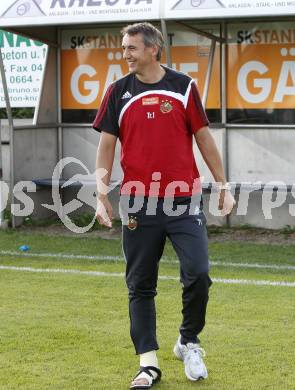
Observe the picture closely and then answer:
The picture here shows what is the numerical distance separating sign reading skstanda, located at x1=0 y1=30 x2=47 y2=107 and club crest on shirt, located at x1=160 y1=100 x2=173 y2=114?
890 cm

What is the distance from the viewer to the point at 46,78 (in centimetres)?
1405

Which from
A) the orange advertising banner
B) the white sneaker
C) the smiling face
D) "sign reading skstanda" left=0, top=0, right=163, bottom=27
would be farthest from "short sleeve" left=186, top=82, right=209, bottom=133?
the orange advertising banner

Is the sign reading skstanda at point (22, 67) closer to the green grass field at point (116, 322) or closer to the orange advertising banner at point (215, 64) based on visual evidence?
the orange advertising banner at point (215, 64)

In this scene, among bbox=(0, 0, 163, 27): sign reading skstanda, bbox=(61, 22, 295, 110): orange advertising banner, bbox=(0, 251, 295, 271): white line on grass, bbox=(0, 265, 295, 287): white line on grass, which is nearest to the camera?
bbox=(0, 265, 295, 287): white line on grass

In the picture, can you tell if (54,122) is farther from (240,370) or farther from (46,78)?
(240,370)

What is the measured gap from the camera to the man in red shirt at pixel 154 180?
5.83m

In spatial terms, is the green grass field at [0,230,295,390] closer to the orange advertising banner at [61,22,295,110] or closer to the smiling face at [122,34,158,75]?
the smiling face at [122,34,158,75]

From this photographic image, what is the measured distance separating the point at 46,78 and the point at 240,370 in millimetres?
8625

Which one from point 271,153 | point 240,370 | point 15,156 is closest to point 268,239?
point 271,153

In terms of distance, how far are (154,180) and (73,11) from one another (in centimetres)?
699

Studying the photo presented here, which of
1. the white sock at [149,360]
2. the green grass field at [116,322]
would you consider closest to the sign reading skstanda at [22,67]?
the green grass field at [116,322]

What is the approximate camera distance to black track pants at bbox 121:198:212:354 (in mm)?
5863

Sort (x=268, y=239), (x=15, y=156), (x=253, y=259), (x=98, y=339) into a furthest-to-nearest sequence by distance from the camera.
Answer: (x=15, y=156)
(x=268, y=239)
(x=253, y=259)
(x=98, y=339)

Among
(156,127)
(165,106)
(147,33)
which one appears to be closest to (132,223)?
(156,127)
